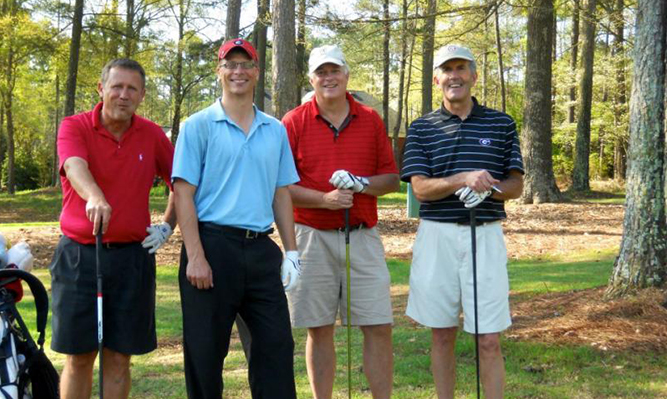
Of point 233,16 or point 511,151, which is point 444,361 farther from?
point 233,16

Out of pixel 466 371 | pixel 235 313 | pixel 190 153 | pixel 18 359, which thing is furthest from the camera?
pixel 466 371

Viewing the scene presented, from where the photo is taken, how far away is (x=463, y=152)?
404cm

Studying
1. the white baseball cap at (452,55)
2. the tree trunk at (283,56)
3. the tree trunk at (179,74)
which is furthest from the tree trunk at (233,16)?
the tree trunk at (179,74)

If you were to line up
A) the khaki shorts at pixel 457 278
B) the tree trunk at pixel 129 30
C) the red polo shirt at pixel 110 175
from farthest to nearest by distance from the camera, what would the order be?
the tree trunk at pixel 129 30 → the khaki shorts at pixel 457 278 → the red polo shirt at pixel 110 175

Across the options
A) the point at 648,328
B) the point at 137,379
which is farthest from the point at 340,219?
the point at 648,328

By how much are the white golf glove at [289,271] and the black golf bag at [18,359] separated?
3.93ft

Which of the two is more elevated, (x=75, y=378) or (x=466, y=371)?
(x=75, y=378)

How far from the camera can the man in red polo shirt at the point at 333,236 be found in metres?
4.24

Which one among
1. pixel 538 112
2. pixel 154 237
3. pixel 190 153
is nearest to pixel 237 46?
pixel 190 153

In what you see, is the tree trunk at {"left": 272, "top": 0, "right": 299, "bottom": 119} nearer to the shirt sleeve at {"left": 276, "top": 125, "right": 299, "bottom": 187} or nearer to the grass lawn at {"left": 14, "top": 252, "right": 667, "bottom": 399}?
the grass lawn at {"left": 14, "top": 252, "right": 667, "bottom": 399}

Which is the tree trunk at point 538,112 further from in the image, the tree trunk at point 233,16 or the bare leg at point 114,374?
the bare leg at point 114,374

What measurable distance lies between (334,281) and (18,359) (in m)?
1.83

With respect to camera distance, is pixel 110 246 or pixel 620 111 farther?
pixel 620 111

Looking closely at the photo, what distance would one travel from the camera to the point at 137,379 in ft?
17.8
